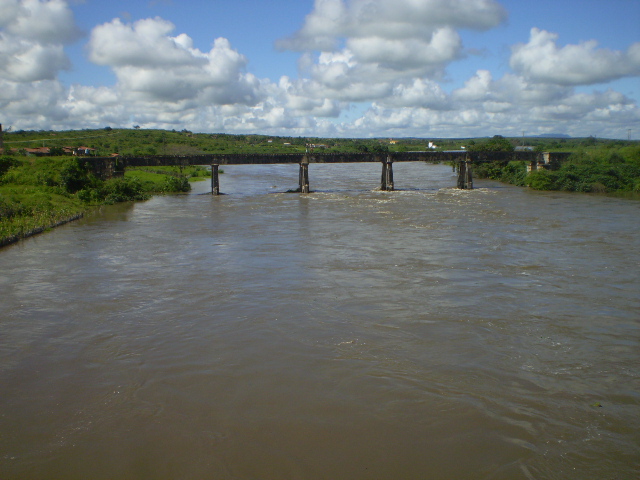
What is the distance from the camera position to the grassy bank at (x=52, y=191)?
27312 millimetres

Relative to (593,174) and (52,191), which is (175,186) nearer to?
(52,191)

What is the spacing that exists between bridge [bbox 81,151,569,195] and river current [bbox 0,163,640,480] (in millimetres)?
21870

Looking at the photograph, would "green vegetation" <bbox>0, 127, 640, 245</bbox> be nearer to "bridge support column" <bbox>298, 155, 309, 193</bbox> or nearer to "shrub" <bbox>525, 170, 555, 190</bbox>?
"shrub" <bbox>525, 170, 555, 190</bbox>

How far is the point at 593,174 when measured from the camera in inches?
1818

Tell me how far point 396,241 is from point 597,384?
1463cm

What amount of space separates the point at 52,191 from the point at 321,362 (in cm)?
3207

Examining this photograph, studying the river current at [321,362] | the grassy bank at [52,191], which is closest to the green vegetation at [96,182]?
the grassy bank at [52,191]

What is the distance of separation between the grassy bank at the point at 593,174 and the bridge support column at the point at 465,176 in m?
5.47

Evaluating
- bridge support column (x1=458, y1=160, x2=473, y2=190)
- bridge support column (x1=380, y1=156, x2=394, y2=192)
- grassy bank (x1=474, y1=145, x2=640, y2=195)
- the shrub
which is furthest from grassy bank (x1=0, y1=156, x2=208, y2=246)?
grassy bank (x1=474, y1=145, x2=640, y2=195)

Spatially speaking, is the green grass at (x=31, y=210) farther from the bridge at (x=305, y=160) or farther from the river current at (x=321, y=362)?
the bridge at (x=305, y=160)

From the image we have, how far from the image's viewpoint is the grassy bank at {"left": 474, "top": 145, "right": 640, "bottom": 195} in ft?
149

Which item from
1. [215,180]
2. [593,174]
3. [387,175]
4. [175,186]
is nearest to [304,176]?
[215,180]

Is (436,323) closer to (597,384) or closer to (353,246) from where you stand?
(597,384)

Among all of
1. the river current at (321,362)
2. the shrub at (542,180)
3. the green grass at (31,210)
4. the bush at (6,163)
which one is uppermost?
the bush at (6,163)
